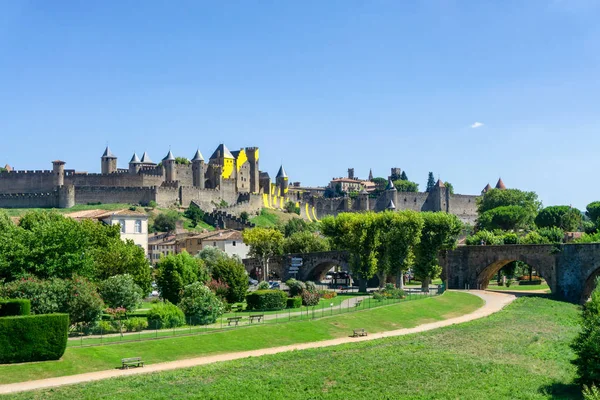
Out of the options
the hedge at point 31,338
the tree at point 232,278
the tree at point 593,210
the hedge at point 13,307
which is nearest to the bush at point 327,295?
the tree at point 232,278

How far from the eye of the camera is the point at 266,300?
4522cm

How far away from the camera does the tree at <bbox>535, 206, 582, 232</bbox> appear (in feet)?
308

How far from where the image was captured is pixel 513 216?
99.9 metres

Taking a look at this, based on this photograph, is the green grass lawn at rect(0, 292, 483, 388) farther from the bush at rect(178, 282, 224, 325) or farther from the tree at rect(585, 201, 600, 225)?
the tree at rect(585, 201, 600, 225)

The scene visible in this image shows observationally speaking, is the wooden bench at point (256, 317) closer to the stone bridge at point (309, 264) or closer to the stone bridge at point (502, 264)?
the stone bridge at point (502, 264)

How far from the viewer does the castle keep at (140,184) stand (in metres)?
108

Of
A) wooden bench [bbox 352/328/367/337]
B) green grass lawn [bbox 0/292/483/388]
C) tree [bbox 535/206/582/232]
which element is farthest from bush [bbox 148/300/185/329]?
tree [bbox 535/206/582/232]

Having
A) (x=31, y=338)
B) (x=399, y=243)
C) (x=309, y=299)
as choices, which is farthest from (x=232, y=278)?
(x=31, y=338)

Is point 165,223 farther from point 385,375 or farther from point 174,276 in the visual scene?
point 385,375

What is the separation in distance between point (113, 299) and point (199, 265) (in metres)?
11.8

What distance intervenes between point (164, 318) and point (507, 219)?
7281cm

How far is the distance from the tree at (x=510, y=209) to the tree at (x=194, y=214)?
38448mm

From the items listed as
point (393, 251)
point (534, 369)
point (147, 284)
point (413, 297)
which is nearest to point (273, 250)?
point (393, 251)

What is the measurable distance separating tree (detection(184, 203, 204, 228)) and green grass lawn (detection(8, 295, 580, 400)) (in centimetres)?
6886
